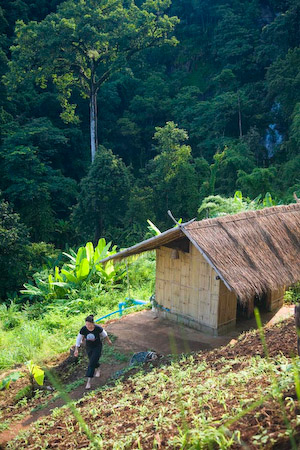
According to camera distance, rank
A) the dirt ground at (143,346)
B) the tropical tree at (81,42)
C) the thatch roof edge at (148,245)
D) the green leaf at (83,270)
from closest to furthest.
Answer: the dirt ground at (143,346), the thatch roof edge at (148,245), the green leaf at (83,270), the tropical tree at (81,42)

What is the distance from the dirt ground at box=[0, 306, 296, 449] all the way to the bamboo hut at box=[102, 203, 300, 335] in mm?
310

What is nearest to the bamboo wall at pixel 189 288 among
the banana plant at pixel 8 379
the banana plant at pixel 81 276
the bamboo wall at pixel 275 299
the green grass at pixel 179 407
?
the bamboo wall at pixel 275 299

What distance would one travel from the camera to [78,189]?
26.4 meters

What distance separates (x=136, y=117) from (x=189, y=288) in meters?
23.2

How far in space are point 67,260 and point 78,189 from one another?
8717 mm

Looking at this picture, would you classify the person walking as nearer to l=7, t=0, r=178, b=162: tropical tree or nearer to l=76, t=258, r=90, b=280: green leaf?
l=76, t=258, r=90, b=280: green leaf

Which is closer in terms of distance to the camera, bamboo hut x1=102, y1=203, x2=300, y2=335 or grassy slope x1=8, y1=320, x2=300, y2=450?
grassy slope x1=8, y1=320, x2=300, y2=450

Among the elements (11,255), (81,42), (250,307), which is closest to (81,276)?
(11,255)

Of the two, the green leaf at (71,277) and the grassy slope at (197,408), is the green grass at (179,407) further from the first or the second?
the green leaf at (71,277)

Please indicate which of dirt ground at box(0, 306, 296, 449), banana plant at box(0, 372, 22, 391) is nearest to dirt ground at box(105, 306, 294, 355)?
dirt ground at box(0, 306, 296, 449)

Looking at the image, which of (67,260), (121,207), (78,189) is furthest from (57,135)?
(67,260)

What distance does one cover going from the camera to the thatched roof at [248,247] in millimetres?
7973

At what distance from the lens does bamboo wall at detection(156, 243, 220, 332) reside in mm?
8570

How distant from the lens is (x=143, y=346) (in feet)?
27.4
